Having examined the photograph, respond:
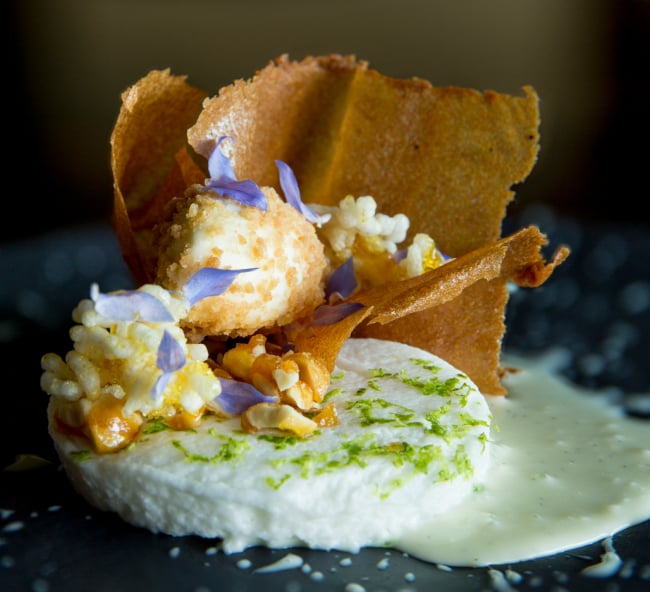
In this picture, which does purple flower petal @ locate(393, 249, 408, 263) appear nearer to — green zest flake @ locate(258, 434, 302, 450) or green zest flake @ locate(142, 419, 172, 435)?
green zest flake @ locate(258, 434, 302, 450)

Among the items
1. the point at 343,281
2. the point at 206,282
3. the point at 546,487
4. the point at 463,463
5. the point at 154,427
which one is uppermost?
the point at 206,282

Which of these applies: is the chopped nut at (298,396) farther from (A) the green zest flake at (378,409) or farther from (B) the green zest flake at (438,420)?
(B) the green zest flake at (438,420)

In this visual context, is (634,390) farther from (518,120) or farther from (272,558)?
(272,558)

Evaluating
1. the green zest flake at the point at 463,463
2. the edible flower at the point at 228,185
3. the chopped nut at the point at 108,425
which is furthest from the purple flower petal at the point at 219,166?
the green zest flake at the point at 463,463

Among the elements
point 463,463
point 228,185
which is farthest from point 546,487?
point 228,185

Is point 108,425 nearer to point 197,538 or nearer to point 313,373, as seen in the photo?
point 197,538

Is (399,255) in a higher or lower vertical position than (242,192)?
lower

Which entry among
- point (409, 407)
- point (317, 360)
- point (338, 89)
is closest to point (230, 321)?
point (317, 360)
